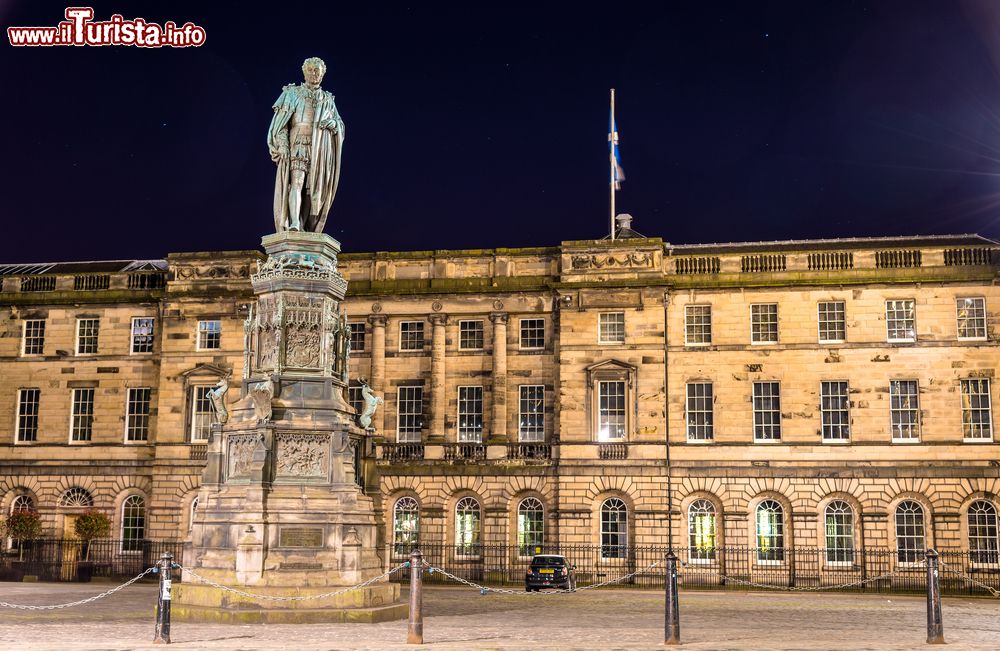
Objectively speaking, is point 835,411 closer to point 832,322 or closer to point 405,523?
point 832,322

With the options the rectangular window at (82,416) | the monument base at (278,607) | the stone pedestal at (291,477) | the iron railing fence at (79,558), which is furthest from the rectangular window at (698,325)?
the rectangular window at (82,416)

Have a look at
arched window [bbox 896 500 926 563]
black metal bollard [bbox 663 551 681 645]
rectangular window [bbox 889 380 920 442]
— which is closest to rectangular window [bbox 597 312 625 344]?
rectangular window [bbox 889 380 920 442]

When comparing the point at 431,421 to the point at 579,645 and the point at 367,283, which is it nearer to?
the point at 367,283

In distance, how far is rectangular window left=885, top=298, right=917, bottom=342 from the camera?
131 ft

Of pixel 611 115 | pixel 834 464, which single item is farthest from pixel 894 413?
pixel 611 115

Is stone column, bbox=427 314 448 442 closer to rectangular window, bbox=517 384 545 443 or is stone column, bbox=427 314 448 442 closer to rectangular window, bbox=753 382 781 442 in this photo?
rectangular window, bbox=517 384 545 443

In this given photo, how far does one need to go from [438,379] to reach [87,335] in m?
15.8

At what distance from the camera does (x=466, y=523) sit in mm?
42094

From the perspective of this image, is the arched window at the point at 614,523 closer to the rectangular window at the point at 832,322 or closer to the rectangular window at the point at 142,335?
the rectangular window at the point at 832,322

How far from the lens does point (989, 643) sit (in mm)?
16938

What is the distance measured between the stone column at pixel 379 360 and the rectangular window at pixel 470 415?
3.16 metres

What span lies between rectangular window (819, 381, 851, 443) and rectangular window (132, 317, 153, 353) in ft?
91.5

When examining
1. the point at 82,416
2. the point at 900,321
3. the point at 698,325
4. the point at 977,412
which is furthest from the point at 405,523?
the point at 977,412

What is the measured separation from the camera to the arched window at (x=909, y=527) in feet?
127
